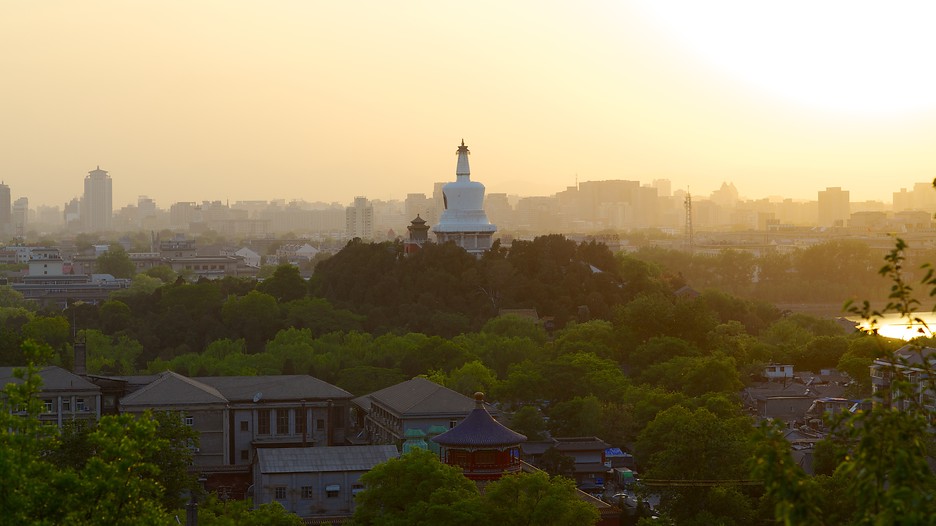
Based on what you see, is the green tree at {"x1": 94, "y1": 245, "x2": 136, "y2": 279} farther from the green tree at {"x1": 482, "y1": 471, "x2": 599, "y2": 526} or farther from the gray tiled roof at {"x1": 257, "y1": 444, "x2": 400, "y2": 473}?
the green tree at {"x1": 482, "y1": 471, "x2": 599, "y2": 526}

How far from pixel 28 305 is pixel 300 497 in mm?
58550

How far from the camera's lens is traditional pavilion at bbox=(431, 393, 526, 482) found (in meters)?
26.6

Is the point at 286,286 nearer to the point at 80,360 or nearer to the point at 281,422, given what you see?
the point at 80,360

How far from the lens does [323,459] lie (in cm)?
2919

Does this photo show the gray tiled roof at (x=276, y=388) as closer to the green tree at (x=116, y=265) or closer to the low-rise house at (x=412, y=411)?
the low-rise house at (x=412, y=411)

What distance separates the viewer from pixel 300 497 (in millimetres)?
28594

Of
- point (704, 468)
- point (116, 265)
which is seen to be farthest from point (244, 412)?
point (116, 265)

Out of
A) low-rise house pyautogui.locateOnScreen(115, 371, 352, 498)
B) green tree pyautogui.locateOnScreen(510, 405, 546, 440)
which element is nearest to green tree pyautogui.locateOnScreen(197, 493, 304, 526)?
low-rise house pyautogui.locateOnScreen(115, 371, 352, 498)

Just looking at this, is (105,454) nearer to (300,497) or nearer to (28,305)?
(300,497)

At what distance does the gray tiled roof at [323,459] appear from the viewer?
2883 cm

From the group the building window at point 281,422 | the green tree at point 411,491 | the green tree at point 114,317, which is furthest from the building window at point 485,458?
the green tree at point 114,317

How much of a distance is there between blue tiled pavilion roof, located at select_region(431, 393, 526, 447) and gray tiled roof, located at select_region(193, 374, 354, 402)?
9.85 metres

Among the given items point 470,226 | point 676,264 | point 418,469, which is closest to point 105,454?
point 418,469

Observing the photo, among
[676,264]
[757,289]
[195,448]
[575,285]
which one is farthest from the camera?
[676,264]
